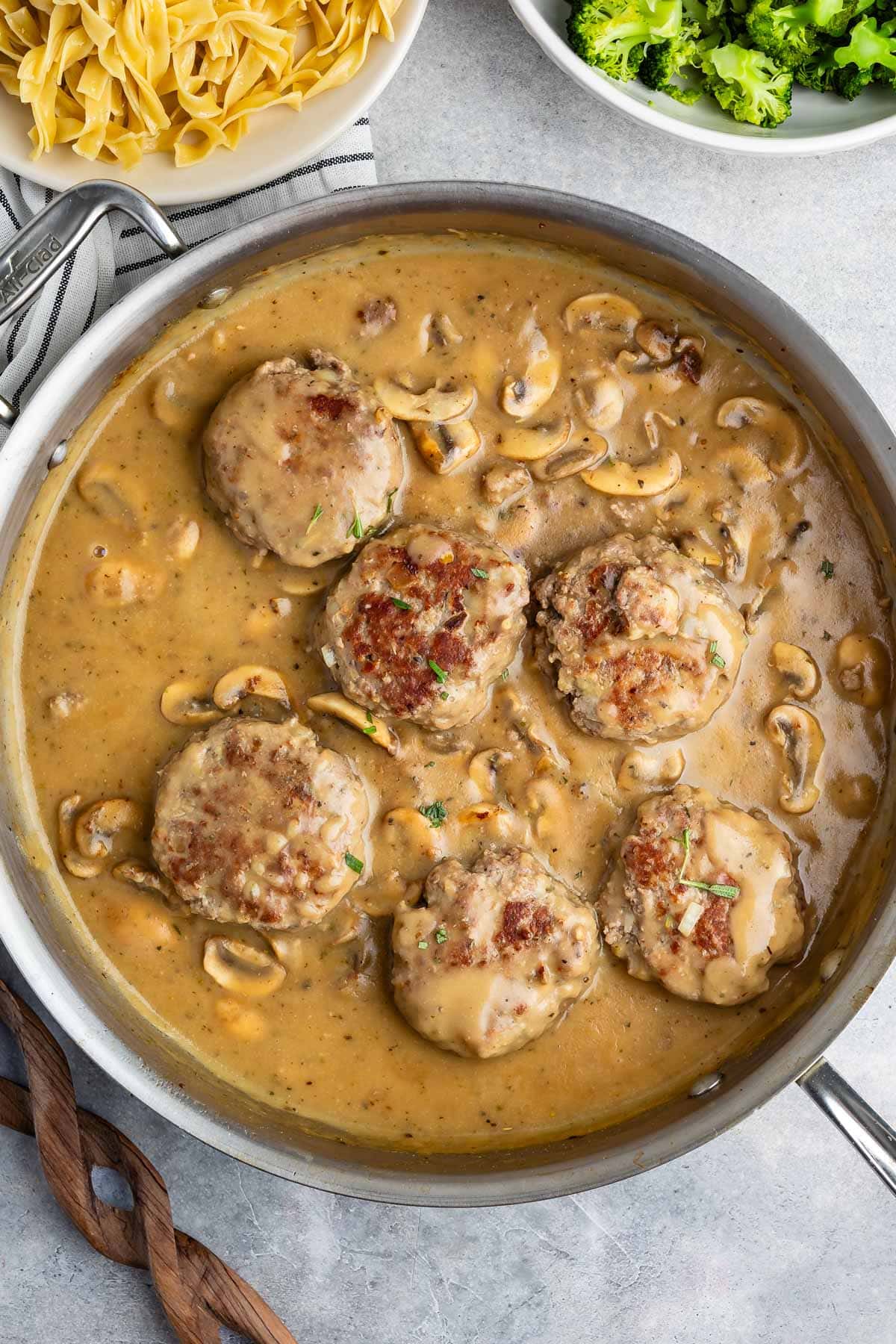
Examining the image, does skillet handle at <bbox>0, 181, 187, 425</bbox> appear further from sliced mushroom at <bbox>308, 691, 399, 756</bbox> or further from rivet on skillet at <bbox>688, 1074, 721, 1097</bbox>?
rivet on skillet at <bbox>688, 1074, 721, 1097</bbox>

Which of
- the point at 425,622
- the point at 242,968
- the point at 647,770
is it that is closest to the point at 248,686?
the point at 425,622

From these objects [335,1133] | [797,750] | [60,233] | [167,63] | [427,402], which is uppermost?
[167,63]

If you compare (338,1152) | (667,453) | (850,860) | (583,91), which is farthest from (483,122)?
(338,1152)

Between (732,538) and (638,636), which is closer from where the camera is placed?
(638,636)

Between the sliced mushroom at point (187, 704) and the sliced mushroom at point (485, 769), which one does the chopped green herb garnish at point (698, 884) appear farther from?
the sliced mushroom at point (187, 704)

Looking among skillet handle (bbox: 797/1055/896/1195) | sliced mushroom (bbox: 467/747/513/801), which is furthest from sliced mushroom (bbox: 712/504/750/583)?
skillet handle (bbox: 797/1055/896/1195)

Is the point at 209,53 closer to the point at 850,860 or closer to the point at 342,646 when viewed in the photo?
the point at 342,646

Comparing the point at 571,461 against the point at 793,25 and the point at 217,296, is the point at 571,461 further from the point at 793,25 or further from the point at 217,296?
the point at 793,25
